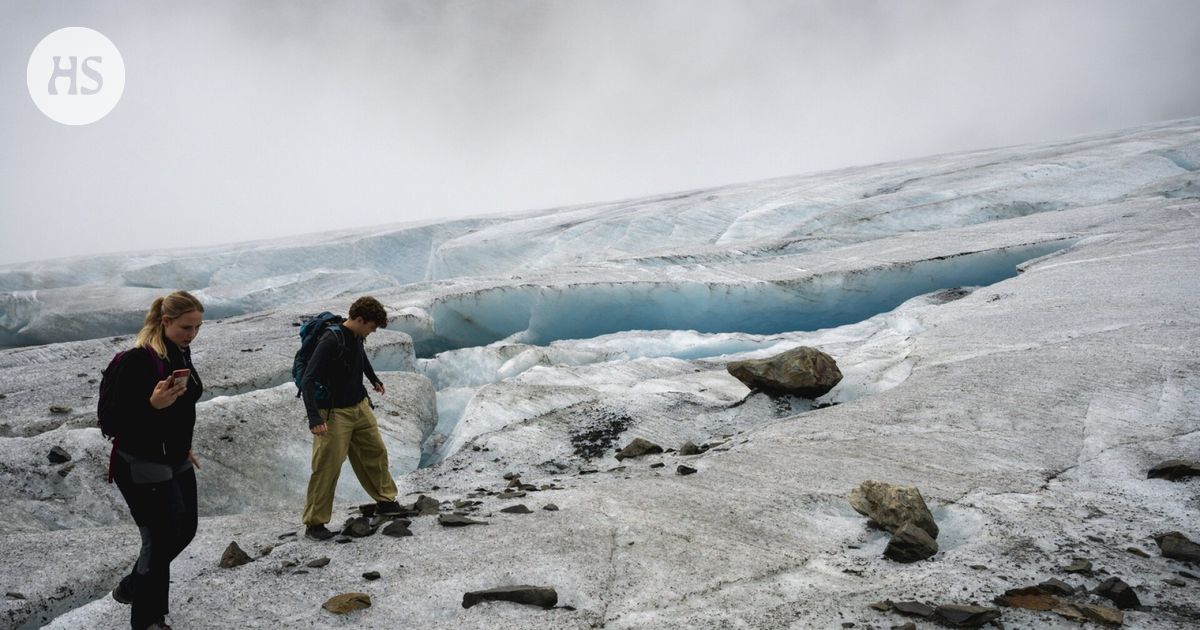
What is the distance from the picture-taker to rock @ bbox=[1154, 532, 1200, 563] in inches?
144

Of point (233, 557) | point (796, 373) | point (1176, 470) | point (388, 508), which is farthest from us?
point (796, 373)

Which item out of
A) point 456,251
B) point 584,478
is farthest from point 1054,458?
point 456,251

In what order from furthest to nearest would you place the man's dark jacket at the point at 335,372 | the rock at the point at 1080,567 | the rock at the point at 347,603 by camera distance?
1. the man's dark jacket at the point at 335,372
2. the rock at the point at 1080,567
3. the rock at the point at 347,603

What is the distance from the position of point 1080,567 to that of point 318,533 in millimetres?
4478

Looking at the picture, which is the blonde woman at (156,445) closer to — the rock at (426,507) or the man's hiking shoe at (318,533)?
the man's hiking shoe at (318,533)

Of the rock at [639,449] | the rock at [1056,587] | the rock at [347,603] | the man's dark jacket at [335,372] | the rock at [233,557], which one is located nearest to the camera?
the rock at [1056,587]

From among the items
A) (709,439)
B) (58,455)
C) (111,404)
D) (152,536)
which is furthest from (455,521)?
(58,455)

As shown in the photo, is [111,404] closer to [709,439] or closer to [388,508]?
[388,508]

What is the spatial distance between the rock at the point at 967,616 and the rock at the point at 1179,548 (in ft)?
4.68

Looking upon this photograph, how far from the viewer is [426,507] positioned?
4.97 m

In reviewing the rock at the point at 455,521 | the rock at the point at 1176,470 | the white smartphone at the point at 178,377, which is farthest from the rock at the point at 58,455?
the rock at the point at 1176,470

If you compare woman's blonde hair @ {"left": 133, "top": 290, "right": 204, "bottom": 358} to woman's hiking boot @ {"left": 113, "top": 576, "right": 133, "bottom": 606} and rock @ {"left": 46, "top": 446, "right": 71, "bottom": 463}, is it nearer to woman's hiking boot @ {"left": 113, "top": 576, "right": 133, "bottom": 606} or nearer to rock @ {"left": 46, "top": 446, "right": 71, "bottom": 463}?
woman's hiking boot @ {"left": 113, "top": 576, "right": 133, "bottom": 606}

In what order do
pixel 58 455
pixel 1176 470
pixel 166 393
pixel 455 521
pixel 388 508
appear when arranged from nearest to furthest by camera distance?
pixel 166 393, pixel 455 521, pixel 1176 470, pixel 388 508, pixel 58 455

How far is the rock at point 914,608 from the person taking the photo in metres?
3.17
